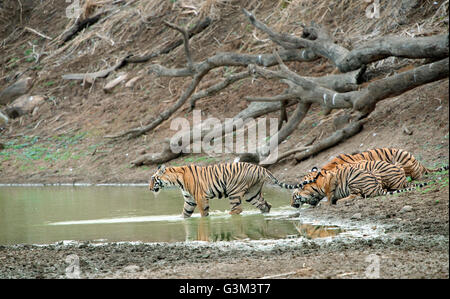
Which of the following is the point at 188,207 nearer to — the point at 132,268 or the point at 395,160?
the point at 395,160

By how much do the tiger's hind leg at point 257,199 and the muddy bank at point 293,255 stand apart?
175 cm

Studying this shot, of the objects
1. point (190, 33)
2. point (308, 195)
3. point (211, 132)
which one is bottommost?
point (308, 195)

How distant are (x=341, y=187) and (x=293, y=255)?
4004mm

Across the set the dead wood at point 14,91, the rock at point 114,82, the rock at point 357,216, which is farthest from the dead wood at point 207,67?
the rock at point 357,216

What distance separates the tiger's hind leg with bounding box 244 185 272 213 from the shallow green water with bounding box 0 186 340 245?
0.11 m

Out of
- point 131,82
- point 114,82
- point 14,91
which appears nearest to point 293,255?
point 131,82

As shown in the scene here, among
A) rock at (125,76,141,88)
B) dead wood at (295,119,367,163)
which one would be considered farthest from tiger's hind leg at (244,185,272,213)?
rock at (125,76,141,88)

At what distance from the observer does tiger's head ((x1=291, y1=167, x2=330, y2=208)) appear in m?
10.5

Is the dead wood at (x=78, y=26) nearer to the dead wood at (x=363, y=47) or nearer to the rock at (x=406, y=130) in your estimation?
the dead wood at (x=363, y=47)

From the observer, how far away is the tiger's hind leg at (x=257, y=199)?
430 inches

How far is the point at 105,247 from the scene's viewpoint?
808 centimetres

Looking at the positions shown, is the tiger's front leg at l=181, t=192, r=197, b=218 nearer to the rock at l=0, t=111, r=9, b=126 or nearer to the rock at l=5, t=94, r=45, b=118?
the rock at l=0, t=111, r=9, b=126

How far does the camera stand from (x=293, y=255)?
Result: 6.64 m

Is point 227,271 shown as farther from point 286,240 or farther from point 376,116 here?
point 376,116
